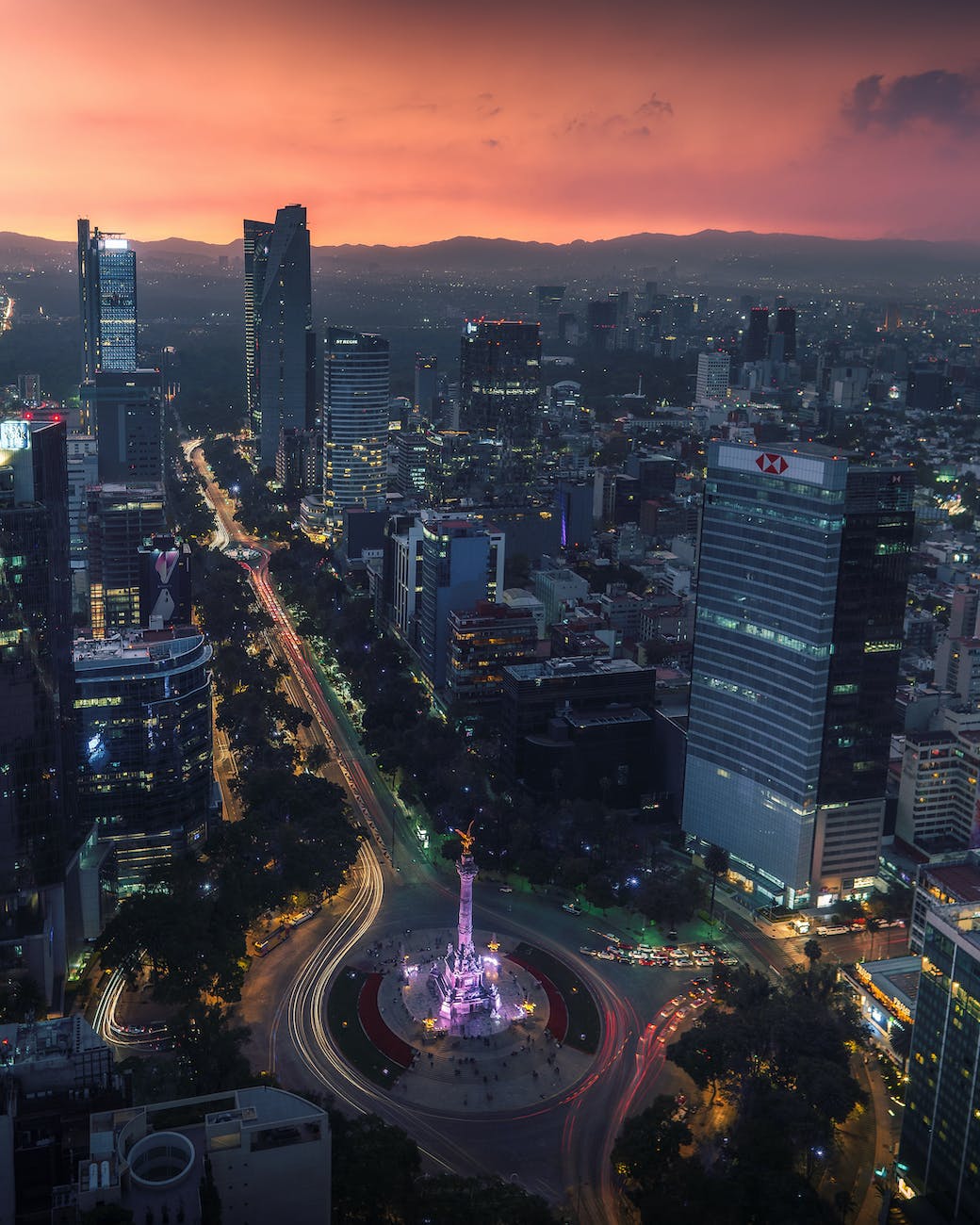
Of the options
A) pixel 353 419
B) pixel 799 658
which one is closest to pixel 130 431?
pixel 353 419

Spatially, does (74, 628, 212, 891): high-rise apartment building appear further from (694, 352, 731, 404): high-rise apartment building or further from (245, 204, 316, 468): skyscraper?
(694, 352, 731, 404): high-rise apartment building

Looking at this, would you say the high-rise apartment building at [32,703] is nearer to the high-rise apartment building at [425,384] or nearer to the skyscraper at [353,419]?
the skyscraper at [353,419]

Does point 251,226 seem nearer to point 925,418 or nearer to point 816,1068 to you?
point 925,418

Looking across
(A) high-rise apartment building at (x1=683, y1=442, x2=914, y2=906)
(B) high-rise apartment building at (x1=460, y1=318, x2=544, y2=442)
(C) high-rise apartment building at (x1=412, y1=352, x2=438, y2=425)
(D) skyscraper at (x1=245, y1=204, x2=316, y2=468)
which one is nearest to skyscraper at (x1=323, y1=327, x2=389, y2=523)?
(B) high-rise apartment building at (x1=460, y1=318, x2=544, y2=442)

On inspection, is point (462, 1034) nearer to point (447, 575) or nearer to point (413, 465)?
point (447, 575)

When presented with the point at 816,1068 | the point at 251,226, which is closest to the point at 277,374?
the point at 251,226

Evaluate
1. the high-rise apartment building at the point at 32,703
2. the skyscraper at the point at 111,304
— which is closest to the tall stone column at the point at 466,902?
the high-rise apartment building at the point at 32,703
